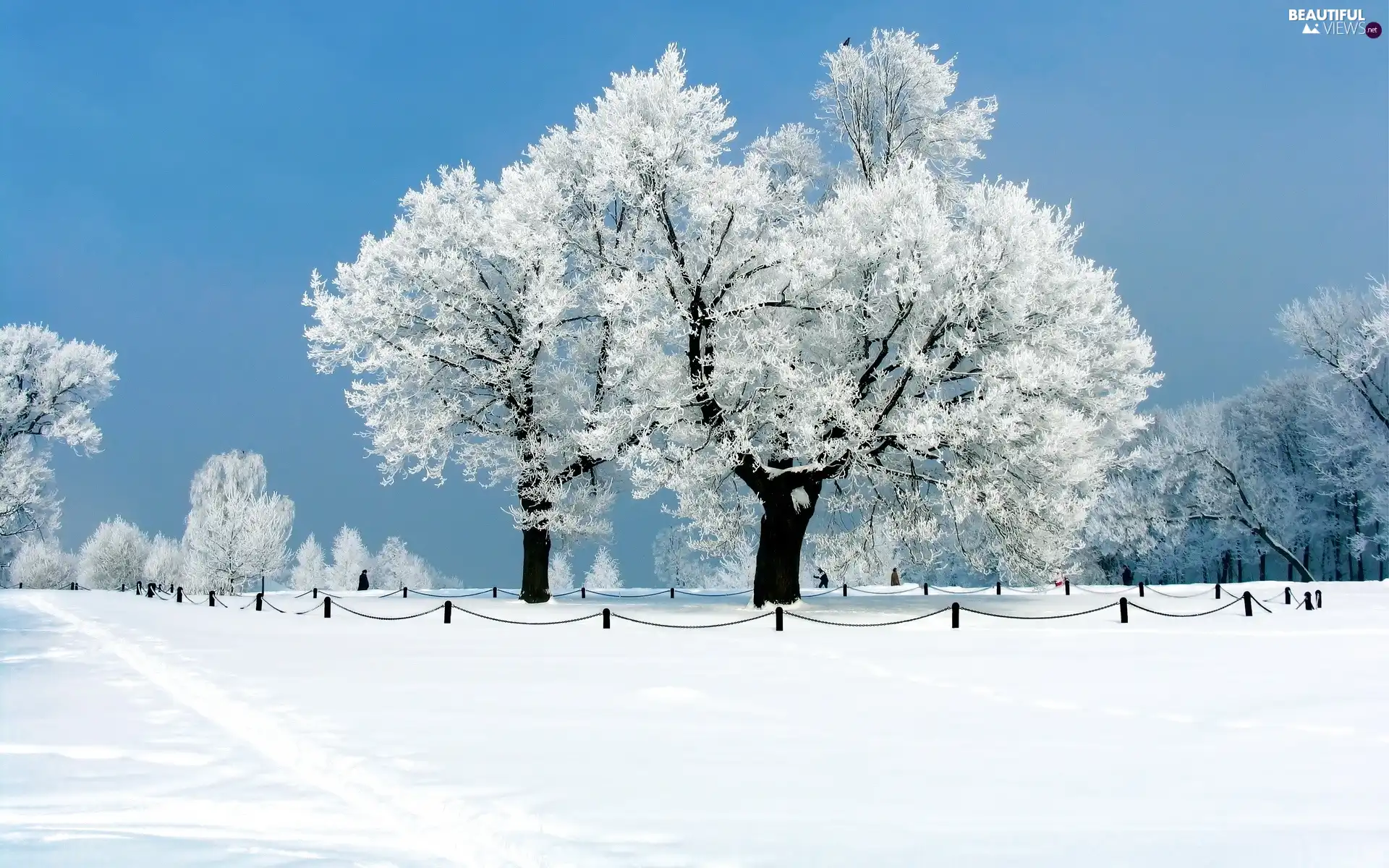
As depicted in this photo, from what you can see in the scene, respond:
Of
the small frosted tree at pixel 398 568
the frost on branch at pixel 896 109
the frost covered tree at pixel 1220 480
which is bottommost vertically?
the small frosted tree at pixel 398 568

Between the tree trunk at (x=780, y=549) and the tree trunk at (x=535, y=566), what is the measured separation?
7301mm

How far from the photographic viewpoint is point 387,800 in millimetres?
7730

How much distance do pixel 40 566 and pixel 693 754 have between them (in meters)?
70.9

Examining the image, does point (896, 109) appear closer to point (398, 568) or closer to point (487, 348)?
point (487, 348)

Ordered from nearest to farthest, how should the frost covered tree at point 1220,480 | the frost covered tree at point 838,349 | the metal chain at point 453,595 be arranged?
the frost covered tree at point 838,349, the metal chain at point 453,595, the frost covered tree at point 1220,480

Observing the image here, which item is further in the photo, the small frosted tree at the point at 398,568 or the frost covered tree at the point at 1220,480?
the small frosted tree at the point at 398,568

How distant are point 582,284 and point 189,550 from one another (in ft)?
116

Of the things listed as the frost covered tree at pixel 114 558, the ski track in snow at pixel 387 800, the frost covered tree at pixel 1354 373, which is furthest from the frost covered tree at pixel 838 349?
the frost covered tree at pixel 114 558

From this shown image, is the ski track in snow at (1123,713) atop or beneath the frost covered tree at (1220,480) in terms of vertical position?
beneath

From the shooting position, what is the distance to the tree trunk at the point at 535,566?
31250 millimetres

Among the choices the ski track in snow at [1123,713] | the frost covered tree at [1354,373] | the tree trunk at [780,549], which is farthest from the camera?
the frost covered tree at [1354,373]

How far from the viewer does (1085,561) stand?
60062 millimetres

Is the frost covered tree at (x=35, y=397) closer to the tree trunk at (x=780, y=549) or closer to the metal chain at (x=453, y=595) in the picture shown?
the metal chain at (x=453, y=595)

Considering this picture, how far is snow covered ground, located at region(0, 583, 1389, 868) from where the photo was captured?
669cm
